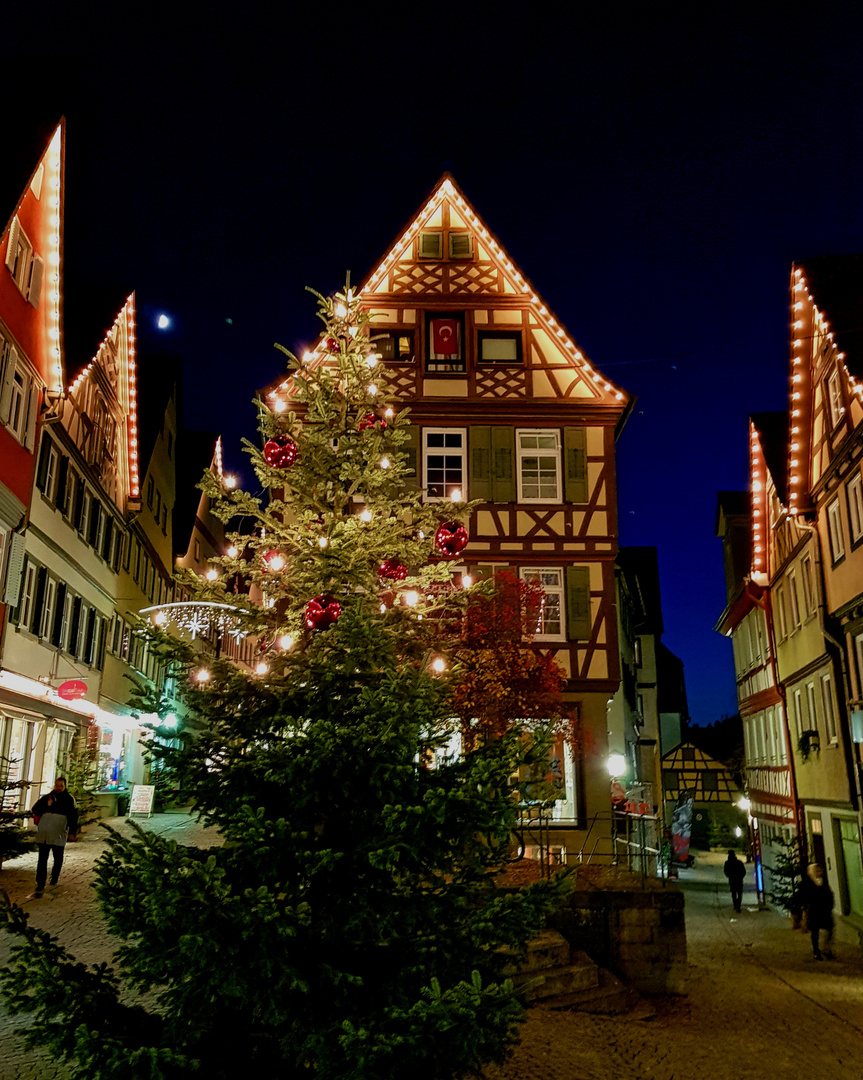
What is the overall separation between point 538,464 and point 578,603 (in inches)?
151

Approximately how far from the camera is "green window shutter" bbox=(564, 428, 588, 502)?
79.8ft

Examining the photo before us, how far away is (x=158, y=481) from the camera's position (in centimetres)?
3616

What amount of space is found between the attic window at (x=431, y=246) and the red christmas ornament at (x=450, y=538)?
1669 centimetres

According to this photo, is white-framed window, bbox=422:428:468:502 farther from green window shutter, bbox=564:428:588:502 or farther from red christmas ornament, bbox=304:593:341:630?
red christmas ornament, bbox=304:593:341:630

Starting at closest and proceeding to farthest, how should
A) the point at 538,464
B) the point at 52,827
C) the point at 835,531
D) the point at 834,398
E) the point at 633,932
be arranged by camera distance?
the point at 633,932
the point at 52,827
the point at 834,398
the point at 835,531
the point at 538,464

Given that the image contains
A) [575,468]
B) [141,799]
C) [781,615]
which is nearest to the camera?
[575,468]

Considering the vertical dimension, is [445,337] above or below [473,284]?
below

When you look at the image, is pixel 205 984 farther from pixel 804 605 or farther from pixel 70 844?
pixel 804 605

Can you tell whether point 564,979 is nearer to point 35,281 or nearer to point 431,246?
point 35,281

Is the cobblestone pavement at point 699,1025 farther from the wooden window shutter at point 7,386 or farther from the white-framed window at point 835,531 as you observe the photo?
the wooden window shutter at point 7,386

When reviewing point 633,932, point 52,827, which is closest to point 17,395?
point 52,827

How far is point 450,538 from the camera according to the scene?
11.1 metres

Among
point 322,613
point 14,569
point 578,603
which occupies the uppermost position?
point 14,569

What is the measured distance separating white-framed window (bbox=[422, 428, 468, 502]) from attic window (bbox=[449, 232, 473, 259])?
16.4 ft
